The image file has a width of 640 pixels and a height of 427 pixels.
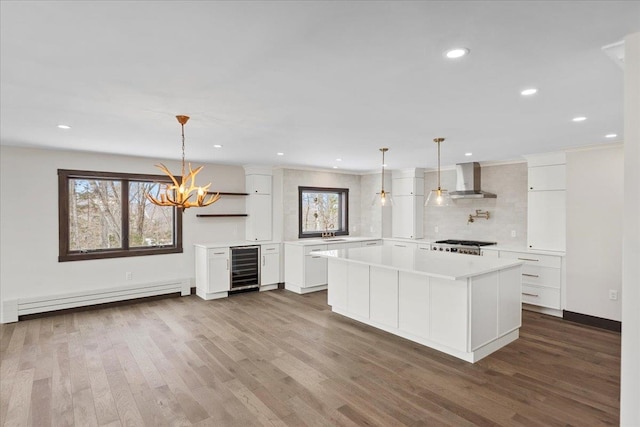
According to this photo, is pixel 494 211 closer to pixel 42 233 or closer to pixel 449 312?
pixel 449 312

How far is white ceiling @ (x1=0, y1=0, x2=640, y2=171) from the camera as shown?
1.50m

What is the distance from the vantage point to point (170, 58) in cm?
194

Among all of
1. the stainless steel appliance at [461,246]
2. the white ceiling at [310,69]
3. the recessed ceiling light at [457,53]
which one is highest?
the white ceiling at [310,69]

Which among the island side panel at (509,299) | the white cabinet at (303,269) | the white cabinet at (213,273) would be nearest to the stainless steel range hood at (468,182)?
the island side panel at (509,299)

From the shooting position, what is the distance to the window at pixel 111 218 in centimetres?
516

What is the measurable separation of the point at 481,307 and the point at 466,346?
42cm

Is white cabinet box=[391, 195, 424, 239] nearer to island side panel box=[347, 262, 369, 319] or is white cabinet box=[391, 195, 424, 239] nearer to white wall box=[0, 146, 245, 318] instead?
island side panel box=[347, 262, 369, 319]

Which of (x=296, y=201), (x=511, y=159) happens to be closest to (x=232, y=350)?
(x=296, y=201)

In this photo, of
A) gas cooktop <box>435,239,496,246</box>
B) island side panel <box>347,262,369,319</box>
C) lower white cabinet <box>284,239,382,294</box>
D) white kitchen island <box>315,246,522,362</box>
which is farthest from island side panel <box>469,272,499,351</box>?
lower white cabinet <box>284,239,382,294</box>

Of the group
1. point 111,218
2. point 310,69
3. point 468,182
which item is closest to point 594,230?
point 468,182

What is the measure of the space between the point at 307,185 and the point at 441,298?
4.19 meters

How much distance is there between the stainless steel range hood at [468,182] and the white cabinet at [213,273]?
168 inches

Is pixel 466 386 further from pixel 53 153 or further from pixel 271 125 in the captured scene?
pixel 53 153

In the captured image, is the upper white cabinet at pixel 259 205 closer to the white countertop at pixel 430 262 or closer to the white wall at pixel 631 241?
the white countertop at pixel 430 262
